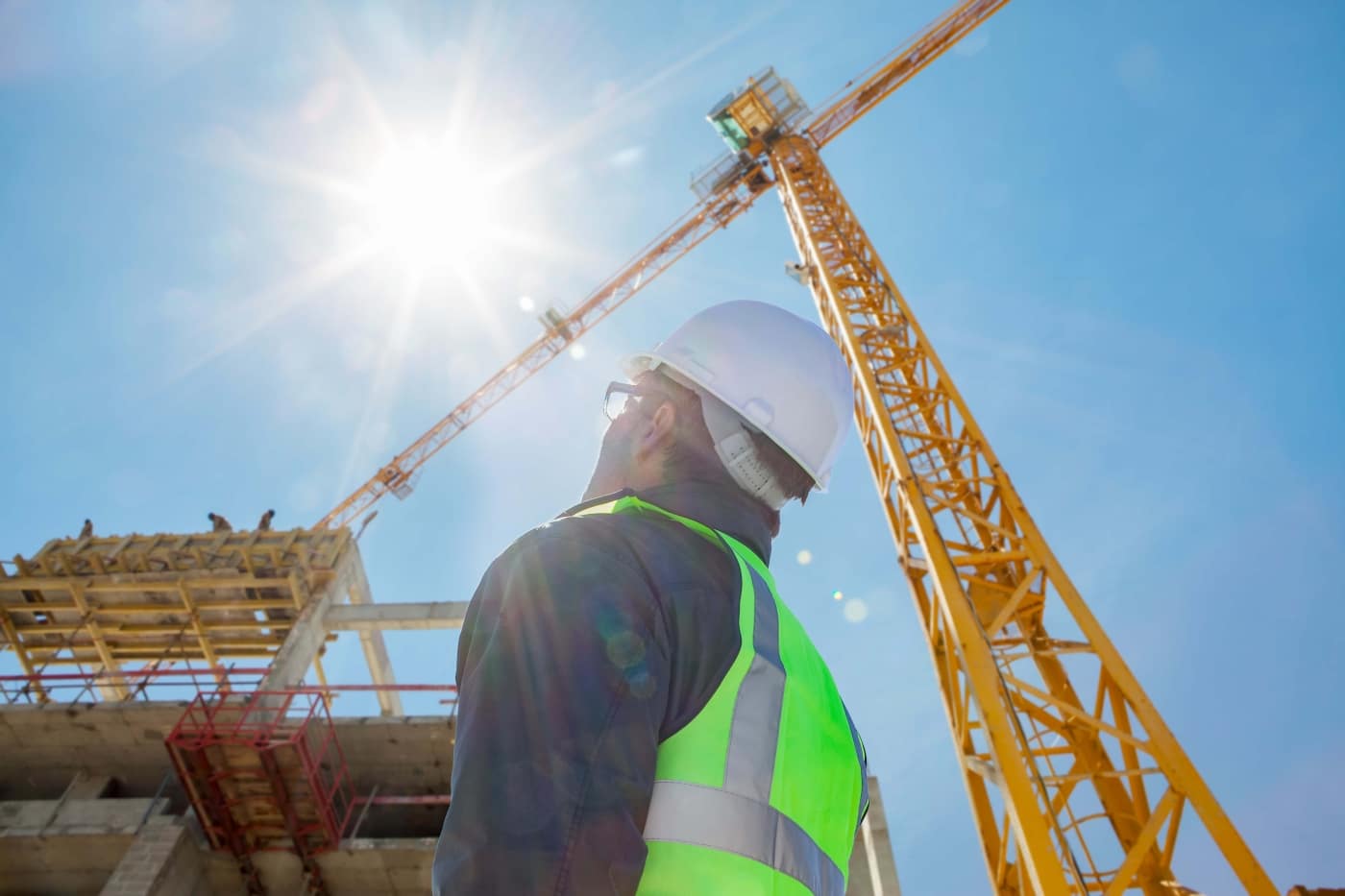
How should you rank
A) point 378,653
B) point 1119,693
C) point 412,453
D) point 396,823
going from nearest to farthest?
point 1119,693 → point 396,823 → point 378,653 → point 412,453

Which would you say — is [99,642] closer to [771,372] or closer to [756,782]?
[771,372]

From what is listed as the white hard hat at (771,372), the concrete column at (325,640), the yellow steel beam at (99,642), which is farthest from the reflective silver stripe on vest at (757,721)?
the yellow steel beam at (99,642)

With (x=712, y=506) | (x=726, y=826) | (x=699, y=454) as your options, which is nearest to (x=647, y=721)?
(x=726, y=826)

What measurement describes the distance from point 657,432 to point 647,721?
1016 millimetres

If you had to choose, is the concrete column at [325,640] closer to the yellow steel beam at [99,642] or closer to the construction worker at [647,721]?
the yellow steel beam at [99,642]

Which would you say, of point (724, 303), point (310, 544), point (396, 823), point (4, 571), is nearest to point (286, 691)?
point (396, 823)

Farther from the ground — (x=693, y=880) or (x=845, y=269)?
(x=845, y=269)

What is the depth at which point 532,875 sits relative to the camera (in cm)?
93

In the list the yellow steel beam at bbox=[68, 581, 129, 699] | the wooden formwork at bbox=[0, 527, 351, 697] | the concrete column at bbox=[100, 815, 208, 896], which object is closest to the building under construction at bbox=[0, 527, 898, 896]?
the concrete column at bbox=[100, 815, 208, 896]

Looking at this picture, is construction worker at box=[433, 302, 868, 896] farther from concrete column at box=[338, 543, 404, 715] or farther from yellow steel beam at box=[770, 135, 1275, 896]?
concrete column at box=[338, 543, 404, 715]

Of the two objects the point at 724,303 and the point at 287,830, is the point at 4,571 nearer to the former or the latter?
the point at 287,830

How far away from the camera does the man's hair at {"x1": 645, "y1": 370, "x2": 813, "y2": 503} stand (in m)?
1.96

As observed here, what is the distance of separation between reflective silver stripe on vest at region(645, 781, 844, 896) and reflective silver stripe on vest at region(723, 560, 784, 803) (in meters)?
0.03

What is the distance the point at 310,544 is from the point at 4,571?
24.0 ft
